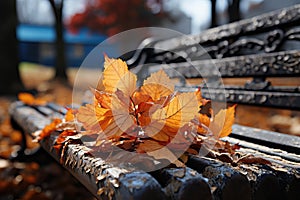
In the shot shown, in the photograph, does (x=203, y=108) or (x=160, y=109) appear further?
(x=203, y=108)

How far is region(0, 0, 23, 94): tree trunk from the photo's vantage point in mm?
7133

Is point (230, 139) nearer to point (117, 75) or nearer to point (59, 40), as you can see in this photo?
point (117, 75)

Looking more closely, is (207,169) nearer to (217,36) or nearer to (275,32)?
(275,32)

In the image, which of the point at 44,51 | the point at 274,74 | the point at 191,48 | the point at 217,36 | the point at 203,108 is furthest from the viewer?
the point at 44,51

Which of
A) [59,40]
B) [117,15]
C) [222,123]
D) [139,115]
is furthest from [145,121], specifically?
[117,15]

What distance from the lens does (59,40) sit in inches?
468

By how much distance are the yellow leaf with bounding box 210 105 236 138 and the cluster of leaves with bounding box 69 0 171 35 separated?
1983 cm

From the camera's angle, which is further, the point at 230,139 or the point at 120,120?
the point at 230,139

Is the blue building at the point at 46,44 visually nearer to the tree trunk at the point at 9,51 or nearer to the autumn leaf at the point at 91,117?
the tree trunk at the point at 9,51

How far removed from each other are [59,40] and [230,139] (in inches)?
450

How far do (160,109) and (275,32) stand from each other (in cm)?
130

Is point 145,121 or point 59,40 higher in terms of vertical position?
point 59,40

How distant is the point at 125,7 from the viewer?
20.5 m

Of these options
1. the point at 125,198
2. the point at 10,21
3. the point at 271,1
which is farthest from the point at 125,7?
the point at 125,198
